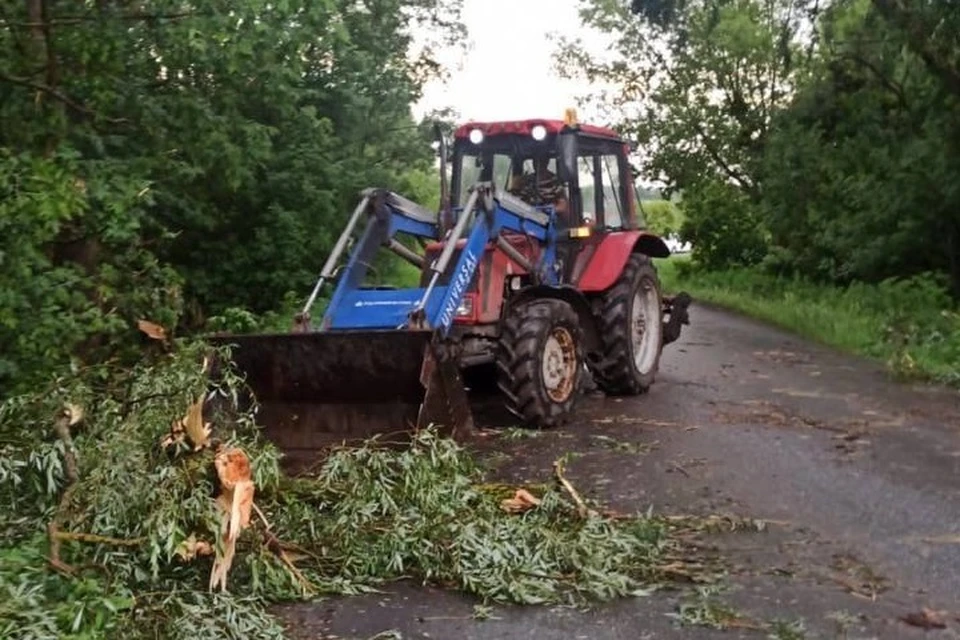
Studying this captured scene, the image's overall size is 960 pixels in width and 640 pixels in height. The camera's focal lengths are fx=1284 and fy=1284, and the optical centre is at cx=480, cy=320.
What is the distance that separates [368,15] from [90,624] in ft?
51.7

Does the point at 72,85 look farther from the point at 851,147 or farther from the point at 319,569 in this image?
the point at 851,147

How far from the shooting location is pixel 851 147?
71.2 feet

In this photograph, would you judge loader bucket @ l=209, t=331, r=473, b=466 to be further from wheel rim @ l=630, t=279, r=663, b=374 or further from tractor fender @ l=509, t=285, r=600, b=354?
wheel rim @ l=630, t=279, r=663, b=374

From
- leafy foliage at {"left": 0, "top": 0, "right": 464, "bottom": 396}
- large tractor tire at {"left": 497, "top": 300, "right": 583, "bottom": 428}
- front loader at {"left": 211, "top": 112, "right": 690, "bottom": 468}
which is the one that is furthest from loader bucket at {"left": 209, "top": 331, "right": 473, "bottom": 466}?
leafy foliage at {"left": 0, "top": 0, "right": 464, "bottom": 396}

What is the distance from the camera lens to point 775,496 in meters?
7.75

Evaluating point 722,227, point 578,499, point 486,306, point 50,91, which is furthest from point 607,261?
point 722,227

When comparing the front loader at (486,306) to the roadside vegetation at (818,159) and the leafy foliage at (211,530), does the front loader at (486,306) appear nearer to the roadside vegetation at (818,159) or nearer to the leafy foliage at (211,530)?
the leafy foliage at (211,530)

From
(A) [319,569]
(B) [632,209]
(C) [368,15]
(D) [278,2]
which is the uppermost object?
(C) [368,15]

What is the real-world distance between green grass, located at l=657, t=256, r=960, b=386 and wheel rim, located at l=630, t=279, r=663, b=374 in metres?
2.76

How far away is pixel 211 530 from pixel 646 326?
7694 mm

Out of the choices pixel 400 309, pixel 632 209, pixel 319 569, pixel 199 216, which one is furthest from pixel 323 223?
pixel 319 569

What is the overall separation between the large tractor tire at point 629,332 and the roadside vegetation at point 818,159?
9.83ft

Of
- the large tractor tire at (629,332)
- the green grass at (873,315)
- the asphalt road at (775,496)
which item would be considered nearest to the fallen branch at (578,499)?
the asphalt road at (775,496)

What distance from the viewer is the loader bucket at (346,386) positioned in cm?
882
